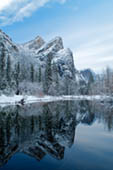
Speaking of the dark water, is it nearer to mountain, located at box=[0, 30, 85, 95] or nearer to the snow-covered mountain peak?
mountain, located at box=[0, 30, 85, 95]

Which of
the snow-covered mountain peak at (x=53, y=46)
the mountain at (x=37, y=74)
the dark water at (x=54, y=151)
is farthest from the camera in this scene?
the snow-covered mountain peak at (x=53, y=46)

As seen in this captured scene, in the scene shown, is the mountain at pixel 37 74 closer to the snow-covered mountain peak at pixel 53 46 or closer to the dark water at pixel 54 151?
the snow-covered mountain peak at pixel 53 46

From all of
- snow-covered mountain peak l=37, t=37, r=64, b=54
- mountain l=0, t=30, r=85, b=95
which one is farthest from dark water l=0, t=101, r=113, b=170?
snow-covered mountain peak l=37, t=37, r=64, b=54

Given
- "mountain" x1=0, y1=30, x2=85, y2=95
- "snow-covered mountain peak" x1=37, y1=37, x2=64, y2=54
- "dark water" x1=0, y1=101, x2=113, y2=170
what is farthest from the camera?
"snow-covered mountain peak" x1=37, y1=37, x2=64, y2=54

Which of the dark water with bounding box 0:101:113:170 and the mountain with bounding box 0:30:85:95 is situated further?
the mountain with bounding box 0:30:85:95

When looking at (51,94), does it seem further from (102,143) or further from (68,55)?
(68,55)

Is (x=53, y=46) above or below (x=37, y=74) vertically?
above

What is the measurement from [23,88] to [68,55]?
94587 millimetres

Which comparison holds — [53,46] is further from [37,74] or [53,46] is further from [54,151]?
[54,151]

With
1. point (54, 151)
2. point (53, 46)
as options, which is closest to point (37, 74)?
point (54, 151)

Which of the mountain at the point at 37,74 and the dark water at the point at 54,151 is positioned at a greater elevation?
the mountain at the point at 37,74

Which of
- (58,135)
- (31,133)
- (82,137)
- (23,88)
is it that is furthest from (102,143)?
(23,88)

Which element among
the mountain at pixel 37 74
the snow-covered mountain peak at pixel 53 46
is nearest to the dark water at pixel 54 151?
the mountain at pixel 37 74

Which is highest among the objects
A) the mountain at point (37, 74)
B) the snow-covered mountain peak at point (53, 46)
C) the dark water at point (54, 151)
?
the snow-covered mountain peak at point (53, 46)
